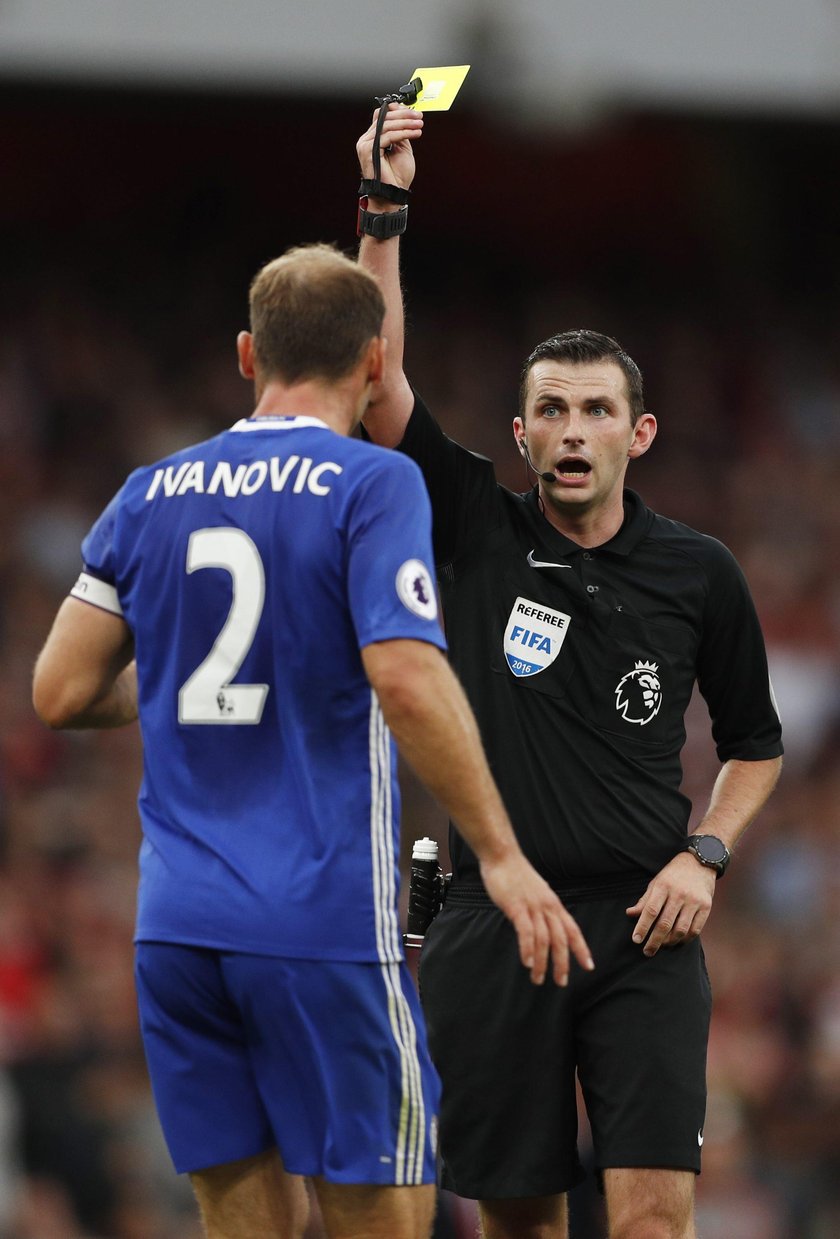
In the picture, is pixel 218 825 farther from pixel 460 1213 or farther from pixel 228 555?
pixel 460 1213

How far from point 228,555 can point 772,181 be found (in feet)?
46.7

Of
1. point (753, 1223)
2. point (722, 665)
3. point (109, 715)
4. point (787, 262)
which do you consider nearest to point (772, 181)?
point (787, 262)

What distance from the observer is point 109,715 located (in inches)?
144

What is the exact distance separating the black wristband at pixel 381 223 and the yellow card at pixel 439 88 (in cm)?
25

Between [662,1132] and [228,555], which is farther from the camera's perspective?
[662,1132]

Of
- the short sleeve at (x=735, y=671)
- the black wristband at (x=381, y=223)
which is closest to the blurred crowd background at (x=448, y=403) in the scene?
the short sleeve at (x=735, y=671)

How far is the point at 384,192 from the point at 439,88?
0.96 feet

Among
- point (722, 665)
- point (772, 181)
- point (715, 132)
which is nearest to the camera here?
point (722, 665)

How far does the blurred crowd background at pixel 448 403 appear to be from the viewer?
8.64 meters

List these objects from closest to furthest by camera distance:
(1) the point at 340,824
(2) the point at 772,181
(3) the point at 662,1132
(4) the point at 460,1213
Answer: (1) the point at 340,824, (3) the point at 662,1132, (4) the point at 460,1213, (2) the point at 772,181

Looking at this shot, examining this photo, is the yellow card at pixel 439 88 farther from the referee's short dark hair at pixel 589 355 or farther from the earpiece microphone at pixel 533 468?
the earpiece microphone at pixel 533 468

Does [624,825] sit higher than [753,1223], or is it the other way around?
[624,825]

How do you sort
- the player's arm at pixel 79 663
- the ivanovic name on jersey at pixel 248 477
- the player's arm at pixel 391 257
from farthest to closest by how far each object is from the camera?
the player's arm at pixel 391 257 < the player's arm at pixel 79 663 < the ivanovic name on jersey at pixel 248 477

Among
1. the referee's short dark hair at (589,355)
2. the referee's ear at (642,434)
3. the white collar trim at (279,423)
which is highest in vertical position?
the referee's short dark hair at (589,355)
